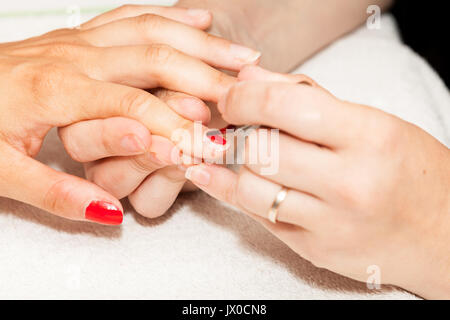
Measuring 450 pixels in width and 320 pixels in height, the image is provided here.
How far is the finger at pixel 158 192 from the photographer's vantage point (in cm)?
63

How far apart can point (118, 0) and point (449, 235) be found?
0.74 metres

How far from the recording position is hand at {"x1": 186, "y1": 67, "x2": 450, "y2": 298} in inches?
17.1

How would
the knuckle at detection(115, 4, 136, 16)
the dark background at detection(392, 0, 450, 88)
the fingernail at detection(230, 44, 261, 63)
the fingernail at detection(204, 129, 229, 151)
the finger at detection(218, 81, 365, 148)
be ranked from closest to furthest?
1. the finger at detection(218, 81, 365, 148)
2. the fingernail at detection(204, 129, 229, 151)
3. the fingernail at detection(230, 44, 261, 63)
4. the knuckle at detection(115, 4, 136, 16)
5. the dark background at detection(392, 0, 450, 88)

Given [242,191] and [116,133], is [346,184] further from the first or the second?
[116,133]

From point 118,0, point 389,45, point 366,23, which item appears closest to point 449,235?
point 389,45

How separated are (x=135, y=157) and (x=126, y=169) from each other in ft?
0.09

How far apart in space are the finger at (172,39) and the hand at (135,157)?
8cm

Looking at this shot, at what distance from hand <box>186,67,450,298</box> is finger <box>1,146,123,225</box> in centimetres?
13

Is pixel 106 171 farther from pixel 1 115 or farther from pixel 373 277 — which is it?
pixel 373 277

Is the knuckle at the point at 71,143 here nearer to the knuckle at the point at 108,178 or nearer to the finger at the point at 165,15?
the knuckle at the point at 108,178
